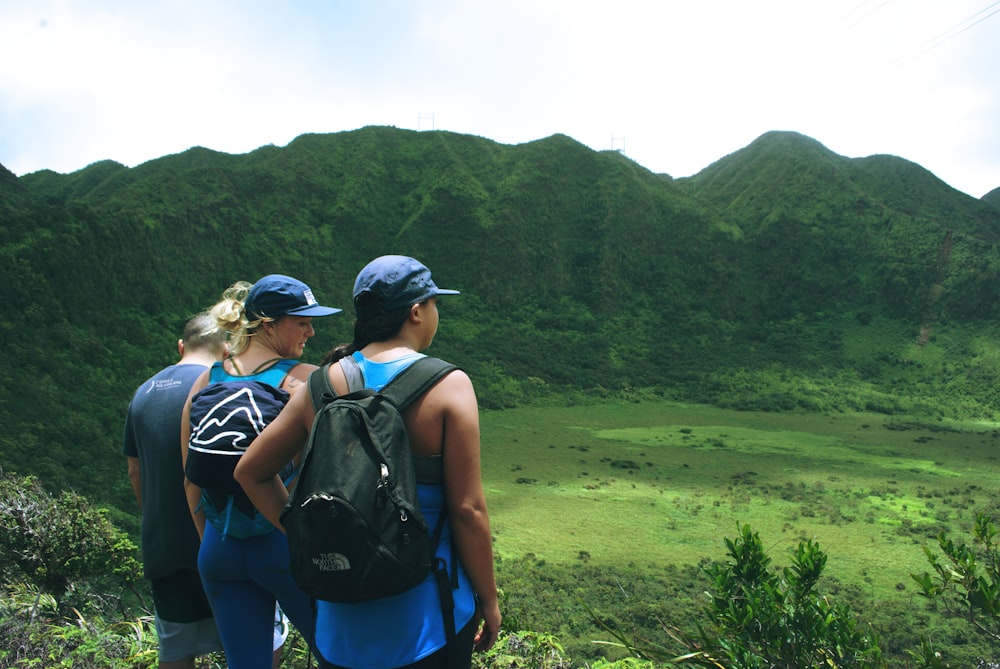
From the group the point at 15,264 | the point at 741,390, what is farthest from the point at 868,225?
the point at 15,264

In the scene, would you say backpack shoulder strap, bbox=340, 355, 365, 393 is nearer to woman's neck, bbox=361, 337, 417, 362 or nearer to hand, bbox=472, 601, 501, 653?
woman's neck, bbox=361, 337, 417, 362

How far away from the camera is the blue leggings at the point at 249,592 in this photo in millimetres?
1635

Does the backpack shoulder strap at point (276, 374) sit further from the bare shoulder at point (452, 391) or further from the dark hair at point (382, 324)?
the bare shoulder at point (452, 391)

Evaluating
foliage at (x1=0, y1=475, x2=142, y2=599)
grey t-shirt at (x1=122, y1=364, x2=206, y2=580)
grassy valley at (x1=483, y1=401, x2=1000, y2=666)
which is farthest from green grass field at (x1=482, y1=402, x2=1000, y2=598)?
grey t-shirt at (x1=122, y1=364, x2=206, y2=580)

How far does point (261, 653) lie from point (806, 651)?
1.49m

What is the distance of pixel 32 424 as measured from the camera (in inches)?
468

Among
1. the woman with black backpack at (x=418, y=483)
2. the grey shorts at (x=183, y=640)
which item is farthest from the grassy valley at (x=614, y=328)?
the grey shorts at (x=183, y=640)

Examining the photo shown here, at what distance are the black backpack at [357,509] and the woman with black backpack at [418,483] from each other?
0.08 metres

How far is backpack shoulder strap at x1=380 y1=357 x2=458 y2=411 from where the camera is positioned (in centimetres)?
129

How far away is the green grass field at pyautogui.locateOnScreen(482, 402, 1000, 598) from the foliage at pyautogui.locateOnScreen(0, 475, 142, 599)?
537 cm

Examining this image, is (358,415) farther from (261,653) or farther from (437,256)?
(437,256)

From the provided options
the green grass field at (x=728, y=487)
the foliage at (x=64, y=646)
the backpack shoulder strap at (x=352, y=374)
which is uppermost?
the backpack shoulder strap at (x=352, y=374)

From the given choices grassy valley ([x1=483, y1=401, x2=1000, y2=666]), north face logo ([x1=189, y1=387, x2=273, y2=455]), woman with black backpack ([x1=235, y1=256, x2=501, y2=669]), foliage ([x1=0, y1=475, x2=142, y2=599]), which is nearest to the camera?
woman with black backpack ([x1=235, y1=256, x2=501, y2=669])

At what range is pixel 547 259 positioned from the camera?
3347 cm
